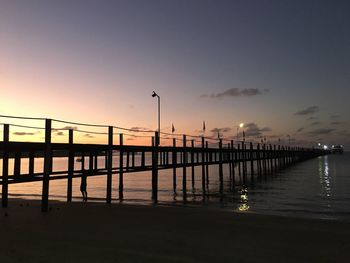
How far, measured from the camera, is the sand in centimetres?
618

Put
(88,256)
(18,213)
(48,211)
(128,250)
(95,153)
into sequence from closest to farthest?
(88,256), (128,250), (18,213), (48,211), (95,153)

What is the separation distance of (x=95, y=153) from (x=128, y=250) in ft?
46.4

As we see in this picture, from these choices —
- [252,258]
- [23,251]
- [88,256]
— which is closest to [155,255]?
[88,256]

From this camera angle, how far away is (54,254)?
6.05 meters

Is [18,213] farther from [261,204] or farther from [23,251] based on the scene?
[261,204]

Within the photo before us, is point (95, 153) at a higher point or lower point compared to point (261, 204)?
higher

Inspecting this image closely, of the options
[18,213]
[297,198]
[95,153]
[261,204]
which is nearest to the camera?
[18,213]

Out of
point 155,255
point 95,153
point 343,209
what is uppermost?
point 95,153

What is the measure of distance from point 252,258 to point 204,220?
4052 mm

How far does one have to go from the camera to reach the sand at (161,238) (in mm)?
6180

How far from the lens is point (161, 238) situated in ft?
24.8

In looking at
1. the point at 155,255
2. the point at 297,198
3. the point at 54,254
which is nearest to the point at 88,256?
the point at 54,254

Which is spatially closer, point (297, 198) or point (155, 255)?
point (155, 255)

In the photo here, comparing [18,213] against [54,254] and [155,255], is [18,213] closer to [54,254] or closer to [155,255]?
[54,254]
